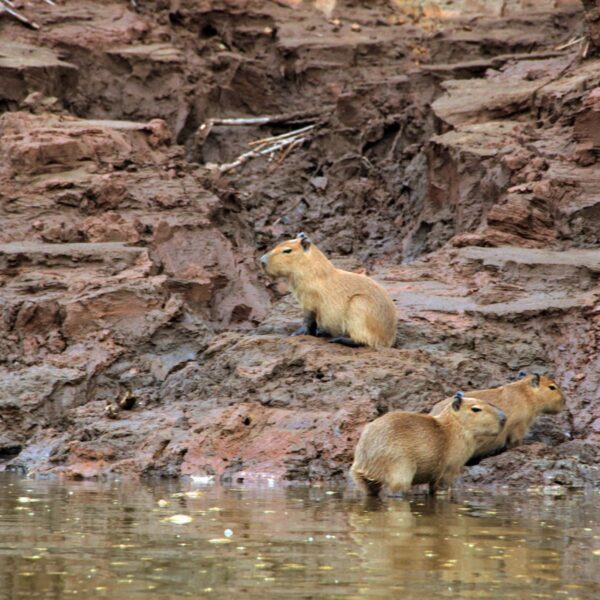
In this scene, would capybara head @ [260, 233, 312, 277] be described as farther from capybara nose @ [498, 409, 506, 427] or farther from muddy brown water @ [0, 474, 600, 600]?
muddy brown water @ [0, 474, 600, 600]

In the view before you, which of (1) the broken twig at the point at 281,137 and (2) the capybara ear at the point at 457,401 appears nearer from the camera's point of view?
(2) the capybara ear at the point at 457,401

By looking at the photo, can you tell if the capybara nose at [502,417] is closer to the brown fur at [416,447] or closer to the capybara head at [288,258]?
the brown fur at [416,447]

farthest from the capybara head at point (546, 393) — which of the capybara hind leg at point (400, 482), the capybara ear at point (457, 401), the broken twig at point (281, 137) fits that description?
the broken twig at point (281, 137)

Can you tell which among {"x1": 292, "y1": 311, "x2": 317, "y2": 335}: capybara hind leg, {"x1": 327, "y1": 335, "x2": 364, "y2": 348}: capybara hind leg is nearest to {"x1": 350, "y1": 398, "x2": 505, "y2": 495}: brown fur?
{"x1": 327, "y1": 335, "x2": 364, "y2": 348}: capybara hind leg

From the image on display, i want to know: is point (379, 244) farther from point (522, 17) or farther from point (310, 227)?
point (522, 17)

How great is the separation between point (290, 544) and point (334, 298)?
508cm

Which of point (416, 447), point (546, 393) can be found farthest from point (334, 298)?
point (416, 447)

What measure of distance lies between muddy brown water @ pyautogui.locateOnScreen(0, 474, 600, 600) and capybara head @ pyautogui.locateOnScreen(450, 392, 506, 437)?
611 millimetres

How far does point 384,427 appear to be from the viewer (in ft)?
34.4

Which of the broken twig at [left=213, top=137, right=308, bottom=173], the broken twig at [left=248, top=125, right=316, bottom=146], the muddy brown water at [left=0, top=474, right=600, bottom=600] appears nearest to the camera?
the muddy brown water at [left=0, top=474, right=600, bottom=600]

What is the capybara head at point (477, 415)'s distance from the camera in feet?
36.3

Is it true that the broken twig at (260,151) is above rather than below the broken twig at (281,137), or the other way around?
below

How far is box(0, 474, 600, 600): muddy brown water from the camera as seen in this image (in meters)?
6.74

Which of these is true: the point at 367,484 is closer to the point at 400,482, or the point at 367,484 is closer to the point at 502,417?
the point at 400,482
